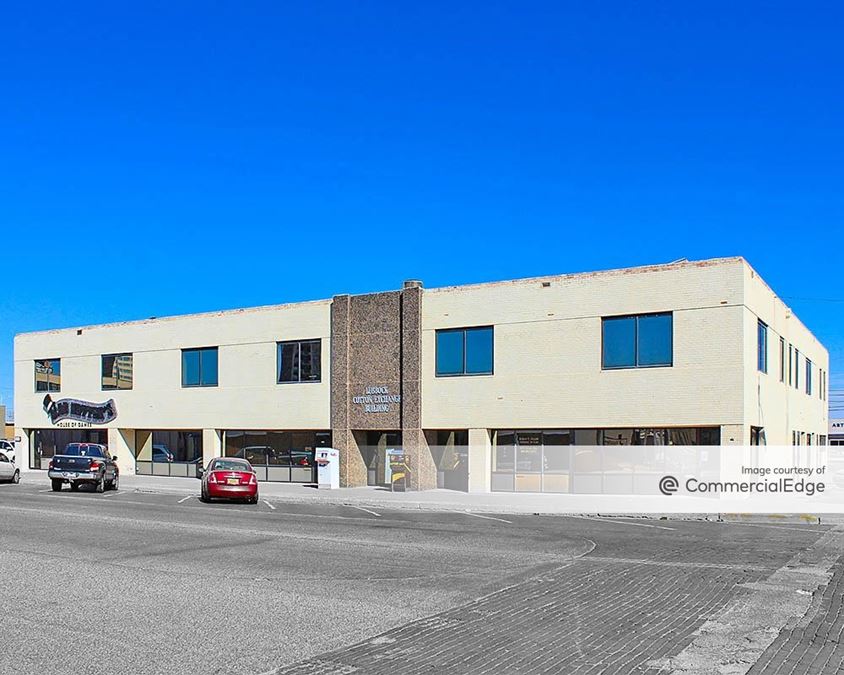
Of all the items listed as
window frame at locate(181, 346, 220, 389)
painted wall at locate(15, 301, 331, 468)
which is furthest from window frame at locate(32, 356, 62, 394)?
window frame at locate(181, 346, 220, 389)

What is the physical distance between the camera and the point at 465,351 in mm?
33188

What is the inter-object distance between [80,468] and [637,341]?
1982 cm

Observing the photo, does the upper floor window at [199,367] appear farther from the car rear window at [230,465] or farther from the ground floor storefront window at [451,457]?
the car rear window at [230,465]

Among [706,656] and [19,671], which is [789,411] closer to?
[706,656]

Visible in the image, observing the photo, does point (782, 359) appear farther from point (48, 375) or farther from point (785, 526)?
point (48, 375)

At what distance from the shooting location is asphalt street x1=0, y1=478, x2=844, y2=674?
8336 millimetres

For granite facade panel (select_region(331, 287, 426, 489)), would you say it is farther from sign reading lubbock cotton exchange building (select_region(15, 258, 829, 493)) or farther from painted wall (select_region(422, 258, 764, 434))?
painted wall (select_region(422, 258, 764, 434))

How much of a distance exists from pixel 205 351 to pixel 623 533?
84.6 feet

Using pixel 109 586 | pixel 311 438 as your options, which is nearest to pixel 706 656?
pixel 109 586

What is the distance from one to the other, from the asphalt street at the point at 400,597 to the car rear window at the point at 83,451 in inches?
526

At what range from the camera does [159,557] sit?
14.9m

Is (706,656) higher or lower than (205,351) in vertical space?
lower

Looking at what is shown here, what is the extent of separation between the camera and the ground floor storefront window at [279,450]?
37.7 metres

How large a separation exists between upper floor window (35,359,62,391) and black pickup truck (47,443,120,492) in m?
14.9
